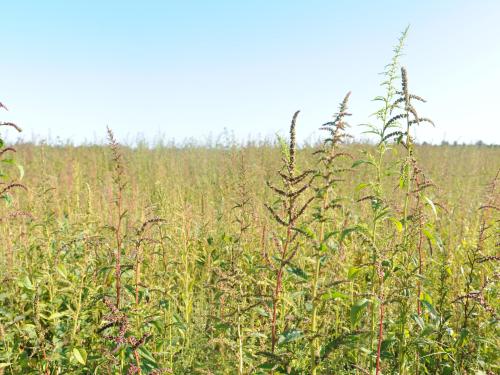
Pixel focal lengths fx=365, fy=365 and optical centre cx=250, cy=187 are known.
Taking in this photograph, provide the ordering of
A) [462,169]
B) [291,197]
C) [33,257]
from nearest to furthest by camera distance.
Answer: [291,197]
[33,257]
[462,169]

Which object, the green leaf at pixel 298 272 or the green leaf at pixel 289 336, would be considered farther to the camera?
the green leaf at pixel 298 272

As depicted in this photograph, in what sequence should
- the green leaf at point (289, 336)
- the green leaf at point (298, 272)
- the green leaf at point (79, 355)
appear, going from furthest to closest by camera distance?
the green leaf at point (79, 355)
the green leaf at point (298, 272)
the green leaf at point (289, 336)

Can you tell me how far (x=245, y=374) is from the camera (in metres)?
1.88

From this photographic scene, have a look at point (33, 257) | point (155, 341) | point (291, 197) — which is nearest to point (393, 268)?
point (291, 197)

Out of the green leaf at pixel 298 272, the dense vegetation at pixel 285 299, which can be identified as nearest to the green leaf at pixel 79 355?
the dense vegetation at pixel 285 299

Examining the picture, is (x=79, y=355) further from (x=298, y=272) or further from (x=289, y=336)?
(x=298, y=272)

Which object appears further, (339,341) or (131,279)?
(131,279)

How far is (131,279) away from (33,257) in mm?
1039

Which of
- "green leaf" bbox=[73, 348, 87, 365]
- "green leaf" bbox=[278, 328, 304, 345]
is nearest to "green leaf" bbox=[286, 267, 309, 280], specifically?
"green leaf" bbox=[278, 328, 304, 345]

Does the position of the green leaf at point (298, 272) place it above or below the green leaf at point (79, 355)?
above

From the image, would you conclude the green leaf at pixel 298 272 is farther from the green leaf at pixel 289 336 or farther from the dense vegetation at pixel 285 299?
the green leaf at pixel 289 336

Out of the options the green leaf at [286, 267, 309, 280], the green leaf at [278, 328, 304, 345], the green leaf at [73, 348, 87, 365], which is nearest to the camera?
the green leaf at [278, 328, 304, 345]

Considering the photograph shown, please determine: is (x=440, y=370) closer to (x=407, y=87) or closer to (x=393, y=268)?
(x=393, y=268)

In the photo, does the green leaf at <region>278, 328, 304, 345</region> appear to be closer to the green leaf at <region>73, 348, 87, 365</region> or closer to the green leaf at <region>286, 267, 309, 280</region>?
the green leaf at <region>286, 267, 309, 280</region>
